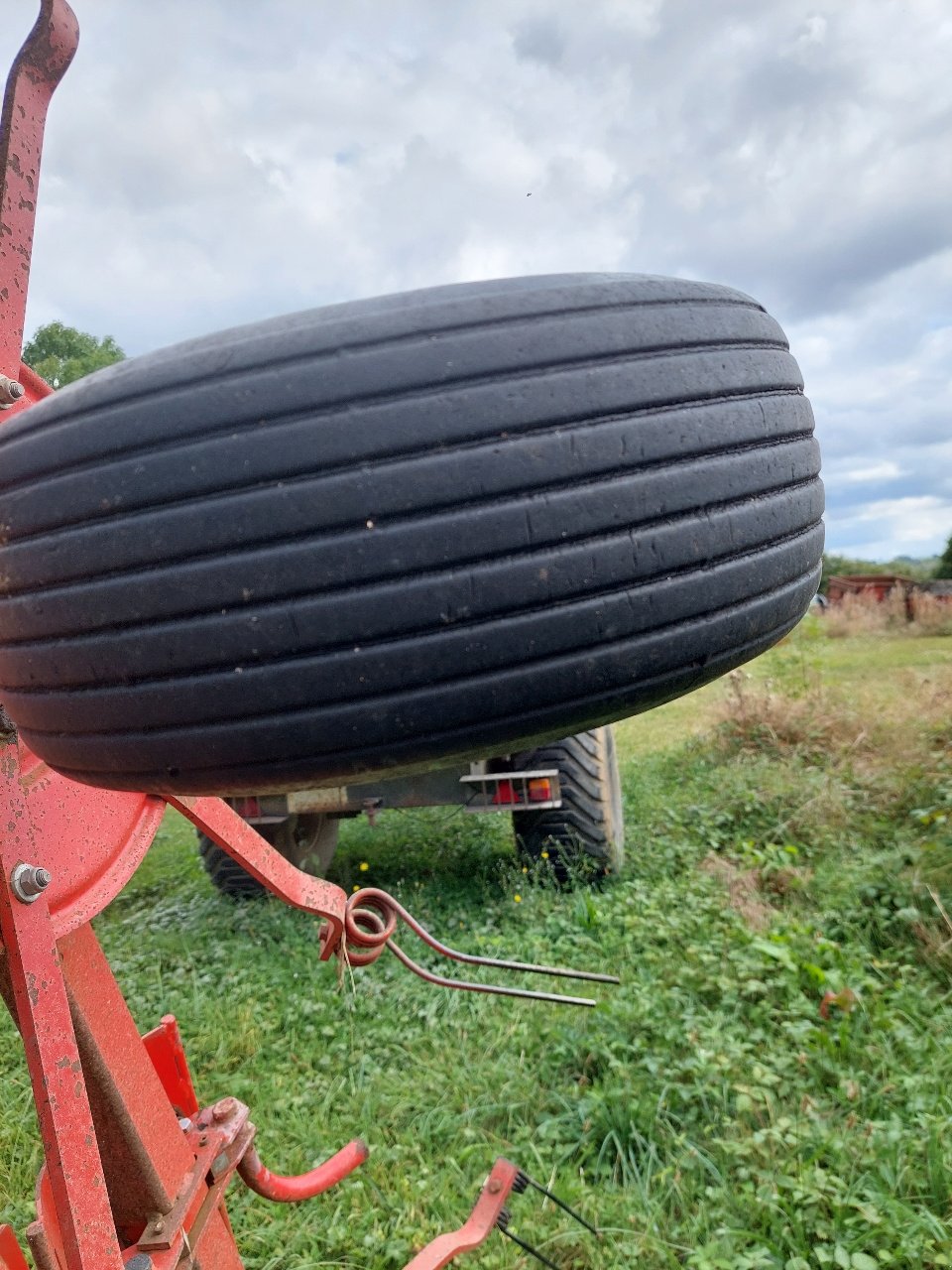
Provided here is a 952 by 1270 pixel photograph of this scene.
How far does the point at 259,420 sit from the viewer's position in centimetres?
79

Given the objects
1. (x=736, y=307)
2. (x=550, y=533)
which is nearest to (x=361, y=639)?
(x=550, y=533)

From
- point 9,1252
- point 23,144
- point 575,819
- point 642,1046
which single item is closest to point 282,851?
point 575,819

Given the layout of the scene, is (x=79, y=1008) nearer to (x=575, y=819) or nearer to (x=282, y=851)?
(x=575, y=819)

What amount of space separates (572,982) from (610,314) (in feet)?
8.45

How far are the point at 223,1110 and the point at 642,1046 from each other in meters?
1.37

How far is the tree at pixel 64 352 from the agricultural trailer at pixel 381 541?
411 inches

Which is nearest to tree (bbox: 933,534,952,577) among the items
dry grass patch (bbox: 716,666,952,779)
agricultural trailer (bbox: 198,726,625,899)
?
dry grass patch (bbox: 716,666,952,779)

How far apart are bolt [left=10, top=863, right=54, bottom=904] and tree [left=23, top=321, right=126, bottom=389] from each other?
1034cm

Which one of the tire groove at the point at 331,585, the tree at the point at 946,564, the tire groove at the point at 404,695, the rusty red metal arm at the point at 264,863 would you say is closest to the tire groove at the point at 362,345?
the tire groove at the point at 331,585

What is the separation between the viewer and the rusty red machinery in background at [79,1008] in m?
1.01

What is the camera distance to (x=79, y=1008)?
3.80 feet

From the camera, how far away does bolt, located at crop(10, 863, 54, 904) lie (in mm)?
1020

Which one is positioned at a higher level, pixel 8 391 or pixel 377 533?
pixel 8 391

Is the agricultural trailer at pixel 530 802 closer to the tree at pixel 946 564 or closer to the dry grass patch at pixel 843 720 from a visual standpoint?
the dry grass patch at pixel 843 720
